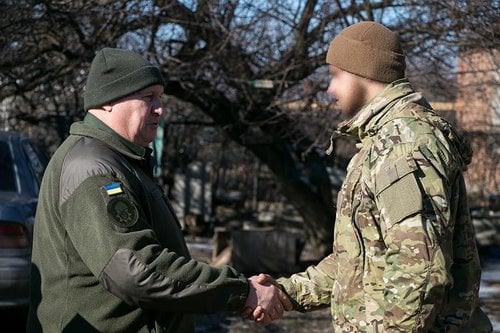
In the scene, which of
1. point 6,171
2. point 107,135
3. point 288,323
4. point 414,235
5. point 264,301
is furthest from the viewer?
point 288,323

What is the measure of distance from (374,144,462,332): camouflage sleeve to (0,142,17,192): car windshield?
4.78 metres

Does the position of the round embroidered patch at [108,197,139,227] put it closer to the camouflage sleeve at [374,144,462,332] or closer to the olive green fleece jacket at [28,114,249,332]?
the olive green fleece jacket at [28,114,249,332]

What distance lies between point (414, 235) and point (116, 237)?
0.94 meters

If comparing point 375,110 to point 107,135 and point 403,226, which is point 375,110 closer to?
point 403,226

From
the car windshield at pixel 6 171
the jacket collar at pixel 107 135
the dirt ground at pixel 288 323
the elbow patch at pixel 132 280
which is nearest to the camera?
the elbow patch at pixel 132 280

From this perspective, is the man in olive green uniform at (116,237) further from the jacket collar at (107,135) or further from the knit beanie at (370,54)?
the knit beanie at (370,54)

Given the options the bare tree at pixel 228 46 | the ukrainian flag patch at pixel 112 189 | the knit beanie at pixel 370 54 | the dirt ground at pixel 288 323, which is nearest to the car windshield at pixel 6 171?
the bare tree at pixel 228 46

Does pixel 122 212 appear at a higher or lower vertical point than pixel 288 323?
higher

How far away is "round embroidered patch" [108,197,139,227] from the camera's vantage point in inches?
105

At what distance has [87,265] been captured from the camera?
8.89 feet

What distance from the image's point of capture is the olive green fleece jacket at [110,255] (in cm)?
266

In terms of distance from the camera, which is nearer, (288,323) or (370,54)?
(370,54)

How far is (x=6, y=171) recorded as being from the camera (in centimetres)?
697

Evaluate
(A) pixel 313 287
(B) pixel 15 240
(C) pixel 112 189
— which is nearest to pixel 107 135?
(C) pixel 112 189
